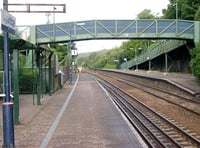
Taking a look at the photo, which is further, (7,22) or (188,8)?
(188,8)

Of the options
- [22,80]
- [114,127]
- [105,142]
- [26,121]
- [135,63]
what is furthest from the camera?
[135,63]

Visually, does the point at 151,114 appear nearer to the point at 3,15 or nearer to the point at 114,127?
the point at 114,127

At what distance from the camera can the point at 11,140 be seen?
429 inches

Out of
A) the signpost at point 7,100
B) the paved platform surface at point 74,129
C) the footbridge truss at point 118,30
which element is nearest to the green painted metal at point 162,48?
the footbridge truss at point 118,30

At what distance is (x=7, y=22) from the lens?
1068cm

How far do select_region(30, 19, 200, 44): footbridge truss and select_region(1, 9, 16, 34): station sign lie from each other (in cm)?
3962

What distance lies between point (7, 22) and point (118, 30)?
4133 centimetres

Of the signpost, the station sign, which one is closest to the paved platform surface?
the signpost

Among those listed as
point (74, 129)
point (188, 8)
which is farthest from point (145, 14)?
point (74, 129)

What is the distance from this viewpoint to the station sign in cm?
1033

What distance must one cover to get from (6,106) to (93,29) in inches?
1623

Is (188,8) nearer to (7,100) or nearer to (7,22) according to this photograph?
(7,22)

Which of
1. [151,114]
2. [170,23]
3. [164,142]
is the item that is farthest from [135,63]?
[164,142]

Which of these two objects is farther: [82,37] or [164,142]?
[82,37]
